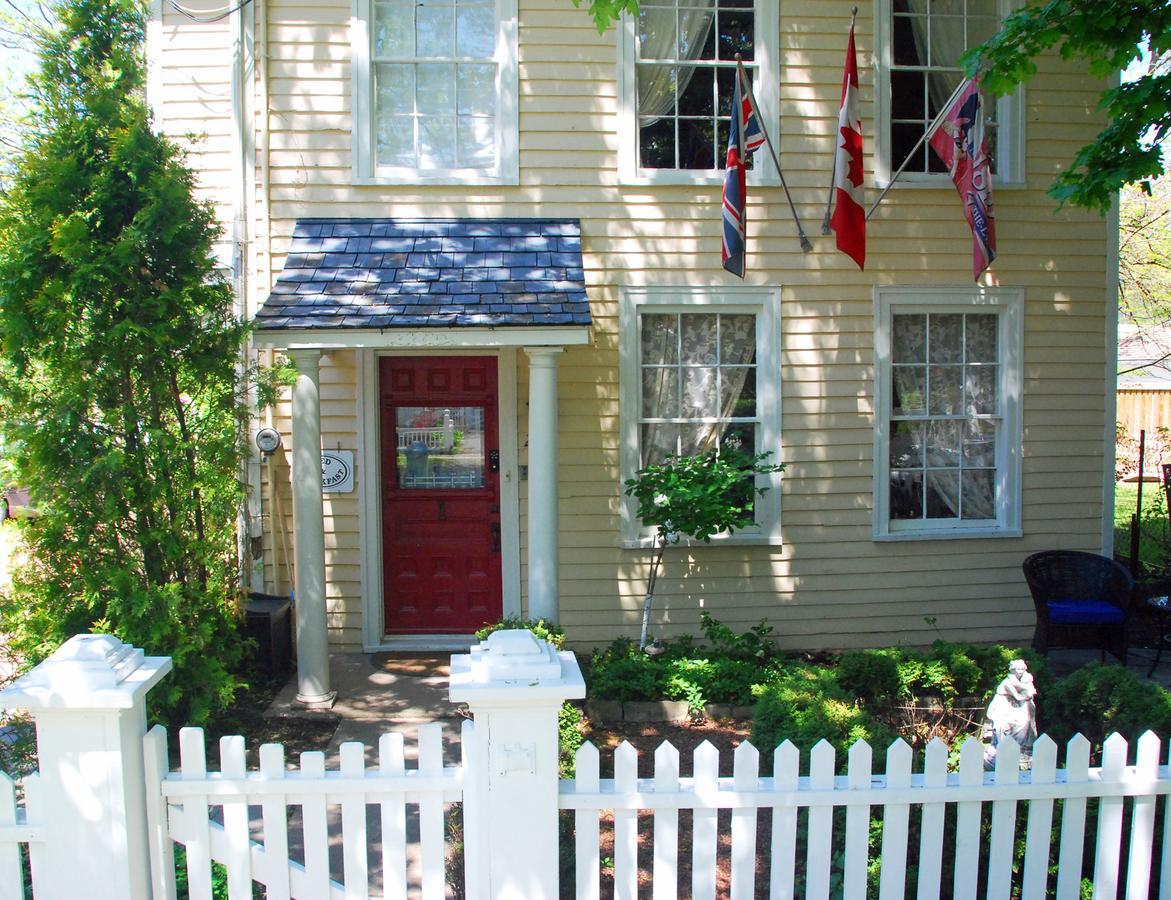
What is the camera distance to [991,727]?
448cm

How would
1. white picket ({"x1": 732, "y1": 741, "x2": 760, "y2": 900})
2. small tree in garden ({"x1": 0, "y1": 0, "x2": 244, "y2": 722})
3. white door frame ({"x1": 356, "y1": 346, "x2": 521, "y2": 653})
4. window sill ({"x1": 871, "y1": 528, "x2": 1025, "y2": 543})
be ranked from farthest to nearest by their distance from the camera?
window sill ({"x1": 871, "y1": 528, "x2": 1025, "y2": 543}), white door frame ({"x1": 356, "y1": 346, "x2": 521, "y2": 653}), small tree in garden ({"x1": 0, "y1": 0, "x2": 244, "y2": 722}), white picket ({"x1": 732, "y1": 741, "x2": 760, "y2": 900})

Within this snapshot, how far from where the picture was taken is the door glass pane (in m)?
7.96

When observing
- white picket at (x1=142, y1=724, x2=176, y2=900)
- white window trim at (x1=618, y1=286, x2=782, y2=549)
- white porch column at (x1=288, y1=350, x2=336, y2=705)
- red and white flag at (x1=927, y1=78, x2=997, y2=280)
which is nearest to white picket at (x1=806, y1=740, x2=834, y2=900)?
white picket at (x1=142, y1=724, x2=176, y2=900)

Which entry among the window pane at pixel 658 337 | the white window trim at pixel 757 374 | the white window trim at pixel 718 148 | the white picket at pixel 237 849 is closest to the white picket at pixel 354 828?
the white picket at pixel 237 849

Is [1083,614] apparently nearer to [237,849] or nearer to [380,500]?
[380,500]

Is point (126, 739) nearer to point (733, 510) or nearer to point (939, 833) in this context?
point (939, 833)

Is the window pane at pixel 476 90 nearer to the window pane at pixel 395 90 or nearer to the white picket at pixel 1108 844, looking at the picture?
the window pane at pixel 395 90

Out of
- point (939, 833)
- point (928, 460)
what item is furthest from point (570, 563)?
point (939, 833)

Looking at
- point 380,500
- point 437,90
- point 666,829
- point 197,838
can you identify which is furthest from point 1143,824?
point 437,90

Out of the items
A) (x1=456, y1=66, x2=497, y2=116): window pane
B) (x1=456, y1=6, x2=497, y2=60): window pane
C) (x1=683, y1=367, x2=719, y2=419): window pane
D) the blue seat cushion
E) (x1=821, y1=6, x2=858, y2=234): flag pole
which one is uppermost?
(x1=456, y1=6, x2=497, y2=60): window pane

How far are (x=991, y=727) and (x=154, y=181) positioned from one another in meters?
4.87

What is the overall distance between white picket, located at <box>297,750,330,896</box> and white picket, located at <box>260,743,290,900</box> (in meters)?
0.06

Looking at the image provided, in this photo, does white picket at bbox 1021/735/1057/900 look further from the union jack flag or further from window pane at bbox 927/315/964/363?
window pane at bbox 927/315/964/363

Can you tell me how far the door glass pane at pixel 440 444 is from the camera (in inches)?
313
